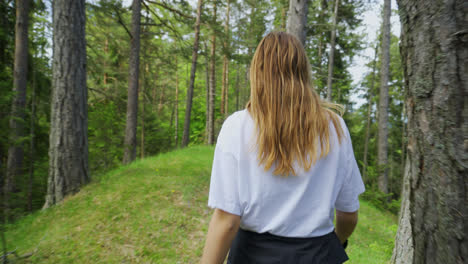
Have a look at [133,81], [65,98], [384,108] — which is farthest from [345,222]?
[384,108]

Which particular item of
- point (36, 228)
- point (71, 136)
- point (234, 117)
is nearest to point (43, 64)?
point (71, 136)

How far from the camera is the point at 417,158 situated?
989mm

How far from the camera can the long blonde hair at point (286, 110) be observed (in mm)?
1092

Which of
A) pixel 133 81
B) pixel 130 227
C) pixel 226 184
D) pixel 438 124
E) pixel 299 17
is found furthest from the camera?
pixel 133 81

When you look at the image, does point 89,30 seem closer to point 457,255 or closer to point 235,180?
point 235,180

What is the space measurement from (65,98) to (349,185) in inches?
218

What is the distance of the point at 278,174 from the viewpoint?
1.09 metres

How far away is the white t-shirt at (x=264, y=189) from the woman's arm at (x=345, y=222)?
0.34 m

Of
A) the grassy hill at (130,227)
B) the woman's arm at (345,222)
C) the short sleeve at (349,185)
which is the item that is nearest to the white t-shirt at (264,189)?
the short sleeve at (349,185)

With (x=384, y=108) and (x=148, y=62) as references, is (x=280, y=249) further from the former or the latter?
(x=148, y=62)

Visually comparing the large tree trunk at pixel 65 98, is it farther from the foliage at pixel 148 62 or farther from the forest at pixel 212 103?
the foliage at pixel 148 62

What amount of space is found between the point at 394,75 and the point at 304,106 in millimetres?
19319

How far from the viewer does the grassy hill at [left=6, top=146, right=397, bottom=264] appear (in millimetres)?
3445

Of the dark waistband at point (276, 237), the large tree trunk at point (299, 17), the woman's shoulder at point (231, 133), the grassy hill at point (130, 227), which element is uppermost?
the large tree trunk at point (299, 17)
